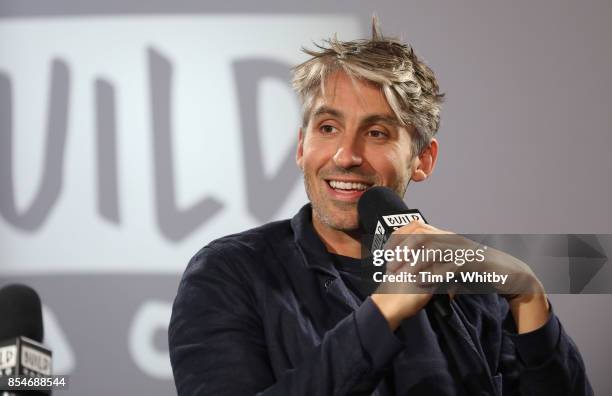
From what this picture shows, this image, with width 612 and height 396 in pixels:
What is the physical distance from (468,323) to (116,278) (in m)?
1.74

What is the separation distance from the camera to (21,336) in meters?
1.00

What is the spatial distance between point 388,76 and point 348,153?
0.19 metres

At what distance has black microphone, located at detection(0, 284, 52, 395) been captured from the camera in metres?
0.97

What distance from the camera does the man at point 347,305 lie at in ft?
4.68

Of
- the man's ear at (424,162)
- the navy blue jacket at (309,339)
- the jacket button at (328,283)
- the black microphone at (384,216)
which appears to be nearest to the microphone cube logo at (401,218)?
the black microphone at (384,216)

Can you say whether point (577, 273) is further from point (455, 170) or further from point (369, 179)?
point (455, 170)

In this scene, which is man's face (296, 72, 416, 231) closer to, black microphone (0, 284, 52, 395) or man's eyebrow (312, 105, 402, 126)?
man's eyebrow (312, 105, 402, 126)

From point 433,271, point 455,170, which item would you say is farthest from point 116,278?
point 433,271

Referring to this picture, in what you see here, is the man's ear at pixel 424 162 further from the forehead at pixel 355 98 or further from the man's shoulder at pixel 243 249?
the man's shoulder at pixel 243 249

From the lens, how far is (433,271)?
4.31 feet

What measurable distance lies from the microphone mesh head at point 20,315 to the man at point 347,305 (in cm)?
49

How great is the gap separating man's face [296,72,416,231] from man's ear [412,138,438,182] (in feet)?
0.40

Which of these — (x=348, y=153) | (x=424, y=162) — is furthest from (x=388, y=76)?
(x=424, y=162)

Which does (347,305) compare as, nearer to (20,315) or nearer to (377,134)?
(377,134)
